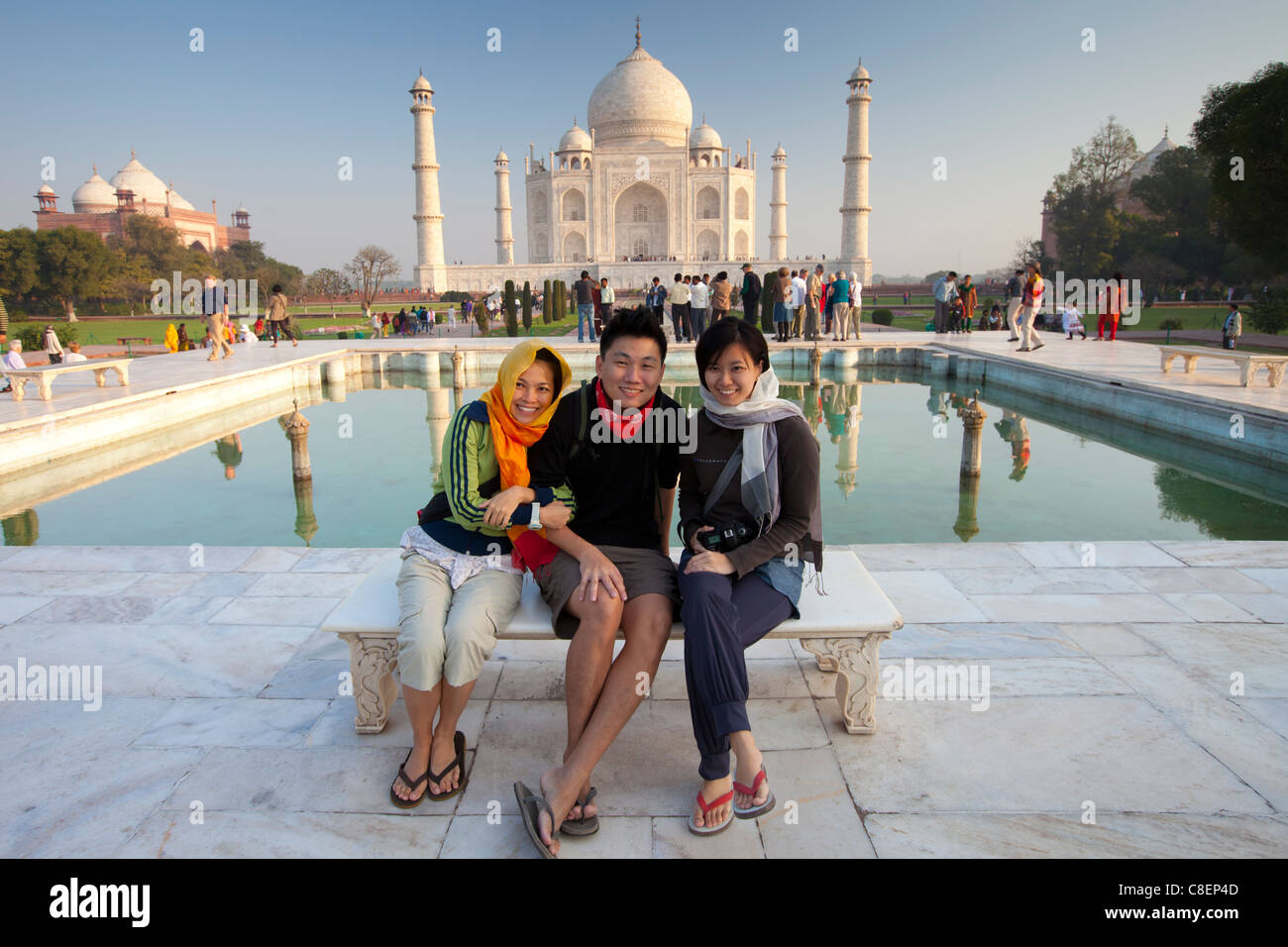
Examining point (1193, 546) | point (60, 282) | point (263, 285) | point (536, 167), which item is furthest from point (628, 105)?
point (1193, 546)

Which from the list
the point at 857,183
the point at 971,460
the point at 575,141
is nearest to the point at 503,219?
the point at 575,141

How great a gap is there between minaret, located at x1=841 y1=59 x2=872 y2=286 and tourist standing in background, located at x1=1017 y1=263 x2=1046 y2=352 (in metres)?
19.6

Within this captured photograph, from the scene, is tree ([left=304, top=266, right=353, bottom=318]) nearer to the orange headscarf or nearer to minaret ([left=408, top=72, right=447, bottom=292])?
minaret ([left=408, top=72, right=447, bottom=292])

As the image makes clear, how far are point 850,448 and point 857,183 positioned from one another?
26.4 metres

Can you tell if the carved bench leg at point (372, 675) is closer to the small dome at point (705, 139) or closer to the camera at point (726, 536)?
the camera at point (726, 536)

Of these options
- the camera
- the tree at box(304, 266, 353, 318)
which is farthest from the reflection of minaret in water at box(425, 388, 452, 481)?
the tree at box(304, 266, 353, 318)

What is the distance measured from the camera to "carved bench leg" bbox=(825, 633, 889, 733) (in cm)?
208

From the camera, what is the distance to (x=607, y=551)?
209 cm

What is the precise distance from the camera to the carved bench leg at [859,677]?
2.08 meters

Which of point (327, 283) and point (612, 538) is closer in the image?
point (612, 538)

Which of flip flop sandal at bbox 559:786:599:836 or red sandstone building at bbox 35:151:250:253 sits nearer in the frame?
flip flop sandal at bbox 559:786:599:836

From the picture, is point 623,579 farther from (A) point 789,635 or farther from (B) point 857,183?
(B) point 857,183

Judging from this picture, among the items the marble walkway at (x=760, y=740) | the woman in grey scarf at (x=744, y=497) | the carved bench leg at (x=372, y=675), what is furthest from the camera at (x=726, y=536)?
the carved bench leg at (x=372, y=675)

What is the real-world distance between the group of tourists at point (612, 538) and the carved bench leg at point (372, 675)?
0.67ft
